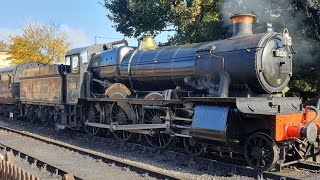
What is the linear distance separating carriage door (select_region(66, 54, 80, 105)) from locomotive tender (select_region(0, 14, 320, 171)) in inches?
1.4

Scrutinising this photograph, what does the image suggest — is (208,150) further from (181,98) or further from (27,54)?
(27,54)

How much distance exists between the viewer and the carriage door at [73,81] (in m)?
12.2

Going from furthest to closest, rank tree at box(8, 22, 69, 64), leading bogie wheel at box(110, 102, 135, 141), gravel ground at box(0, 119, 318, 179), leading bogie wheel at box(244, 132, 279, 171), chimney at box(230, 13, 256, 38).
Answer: tree at box(8, 22, 69, 64) → leading bogie wheel at box(110, 102, 135, 141) → chimney at box(230, 13, 256, 38) → gravel ground at box(0, 119, 318, 179) → leading bogie wheel at box(244, 132, 279, 171)

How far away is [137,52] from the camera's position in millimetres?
10820

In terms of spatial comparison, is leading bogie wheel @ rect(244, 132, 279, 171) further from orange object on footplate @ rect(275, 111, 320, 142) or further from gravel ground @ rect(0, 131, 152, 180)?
gravel ground @ rect(0, 131, 152, 180)

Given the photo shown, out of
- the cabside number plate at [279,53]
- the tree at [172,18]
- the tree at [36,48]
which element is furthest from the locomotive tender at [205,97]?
the tree at [36,48]

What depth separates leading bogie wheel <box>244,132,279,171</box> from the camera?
676cm

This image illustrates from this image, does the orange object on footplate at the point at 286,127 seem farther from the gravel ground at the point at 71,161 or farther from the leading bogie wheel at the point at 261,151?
the gravel ground at the point at 71,161

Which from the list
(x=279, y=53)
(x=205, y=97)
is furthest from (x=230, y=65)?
(x=279, y=53)

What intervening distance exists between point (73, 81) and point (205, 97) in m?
6.08

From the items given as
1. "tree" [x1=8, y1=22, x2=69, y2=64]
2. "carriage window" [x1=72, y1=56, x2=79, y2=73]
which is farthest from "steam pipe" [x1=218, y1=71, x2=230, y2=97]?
"tree" [x1=8, y1=22, x2=69, y2=64]

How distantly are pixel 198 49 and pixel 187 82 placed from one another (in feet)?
2.83

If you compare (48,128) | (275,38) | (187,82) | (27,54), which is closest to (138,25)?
(48,128)

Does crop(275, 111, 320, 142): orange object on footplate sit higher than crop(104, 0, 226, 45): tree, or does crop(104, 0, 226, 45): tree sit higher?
crop(104, 0, 226, 45): tree
